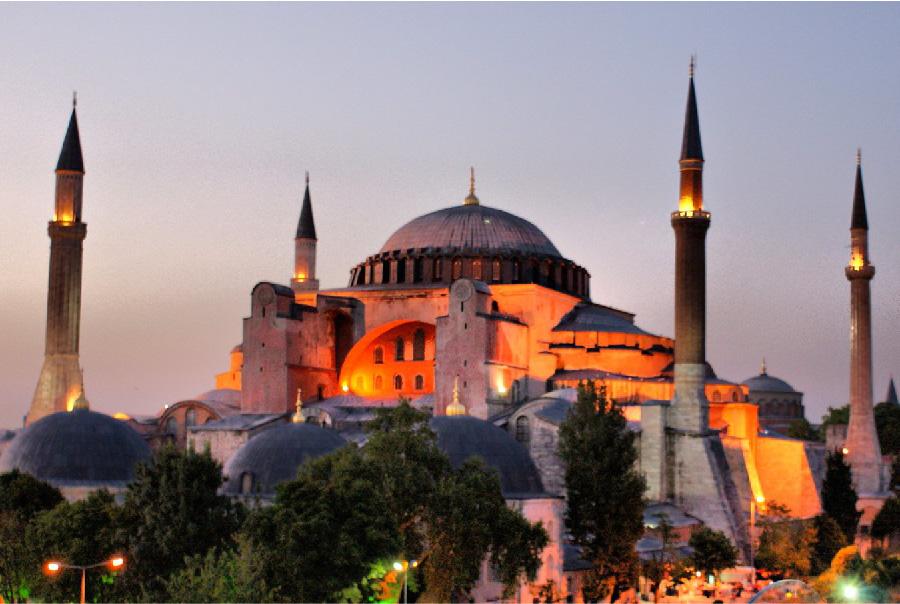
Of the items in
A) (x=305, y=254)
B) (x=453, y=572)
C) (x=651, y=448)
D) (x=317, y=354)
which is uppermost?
(x=305, y=254)

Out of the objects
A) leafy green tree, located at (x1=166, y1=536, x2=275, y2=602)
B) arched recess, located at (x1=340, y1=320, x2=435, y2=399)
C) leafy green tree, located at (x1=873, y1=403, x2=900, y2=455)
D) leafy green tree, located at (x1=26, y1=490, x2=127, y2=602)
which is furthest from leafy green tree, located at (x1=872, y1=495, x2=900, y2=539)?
leafy green tree, located at (x1=166, y1=536, x2=275, y2=602)

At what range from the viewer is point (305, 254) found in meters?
50.7

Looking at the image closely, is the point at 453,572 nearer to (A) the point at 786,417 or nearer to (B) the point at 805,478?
(B) the point at 805,478

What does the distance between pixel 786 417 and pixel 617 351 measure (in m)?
24.1

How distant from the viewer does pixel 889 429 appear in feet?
203

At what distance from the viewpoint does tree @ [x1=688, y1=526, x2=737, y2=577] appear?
37062 mm

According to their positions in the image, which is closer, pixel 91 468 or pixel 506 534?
pixel 506 534

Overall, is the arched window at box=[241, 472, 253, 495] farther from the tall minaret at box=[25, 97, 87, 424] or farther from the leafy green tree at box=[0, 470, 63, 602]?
the tall minaret at box=[25, 97, 87, 424]

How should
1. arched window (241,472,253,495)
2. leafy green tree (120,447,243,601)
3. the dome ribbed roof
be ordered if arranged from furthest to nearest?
the dome ribbed roof
arched window (241,472,253,495)
leafy green tree (120,447,243,601)

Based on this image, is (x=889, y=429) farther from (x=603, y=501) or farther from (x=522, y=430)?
(x=603, y=501)

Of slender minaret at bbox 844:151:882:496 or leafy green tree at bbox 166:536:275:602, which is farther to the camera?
slender minaret at bbox 844:151:882:496

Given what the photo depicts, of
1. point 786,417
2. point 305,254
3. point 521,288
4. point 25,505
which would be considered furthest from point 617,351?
point 786,417

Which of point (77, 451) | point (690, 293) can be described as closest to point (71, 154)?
point (77, 451)

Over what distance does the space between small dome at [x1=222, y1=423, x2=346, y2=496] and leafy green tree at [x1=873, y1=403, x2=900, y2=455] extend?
3147 centimetres
